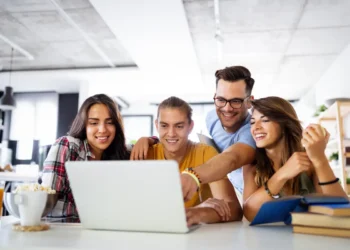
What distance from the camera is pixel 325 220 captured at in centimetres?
81

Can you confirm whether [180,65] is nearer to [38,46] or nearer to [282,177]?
[38,46]

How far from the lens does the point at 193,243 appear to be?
2.38 feet

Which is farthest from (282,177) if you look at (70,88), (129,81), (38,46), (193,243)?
(70,88)

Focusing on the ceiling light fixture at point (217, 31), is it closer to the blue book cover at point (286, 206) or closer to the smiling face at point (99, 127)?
the smiling face at point (99, 127)

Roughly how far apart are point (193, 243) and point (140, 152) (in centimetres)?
91

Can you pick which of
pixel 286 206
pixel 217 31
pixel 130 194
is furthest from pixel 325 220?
pixel 217 31

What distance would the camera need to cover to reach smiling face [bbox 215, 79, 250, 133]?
1.77 metres

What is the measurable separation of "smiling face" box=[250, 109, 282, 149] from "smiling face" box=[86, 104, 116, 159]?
705 mm

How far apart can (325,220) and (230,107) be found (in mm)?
1005

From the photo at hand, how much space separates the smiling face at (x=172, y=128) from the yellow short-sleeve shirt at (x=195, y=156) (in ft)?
0.23

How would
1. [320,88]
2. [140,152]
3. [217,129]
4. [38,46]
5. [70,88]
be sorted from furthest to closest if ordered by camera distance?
[70,88] → [320,88] → [38,46] → [217,129] → [140,152]

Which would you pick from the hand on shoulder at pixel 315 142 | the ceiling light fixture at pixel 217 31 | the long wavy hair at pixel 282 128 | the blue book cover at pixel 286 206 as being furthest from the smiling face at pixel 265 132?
the ceiling light fixture at pixel 217 31

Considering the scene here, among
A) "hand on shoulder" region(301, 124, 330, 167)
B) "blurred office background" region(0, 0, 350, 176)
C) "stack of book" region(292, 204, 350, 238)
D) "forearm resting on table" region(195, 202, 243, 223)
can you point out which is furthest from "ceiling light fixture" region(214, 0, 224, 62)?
"stack of book" region(292, 204, 350, 238)

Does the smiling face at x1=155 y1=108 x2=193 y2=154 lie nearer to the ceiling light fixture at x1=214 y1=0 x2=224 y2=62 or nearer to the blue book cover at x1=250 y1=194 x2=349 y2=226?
the blue book cover at x1=250 y1=194 x2=349 y2=226
